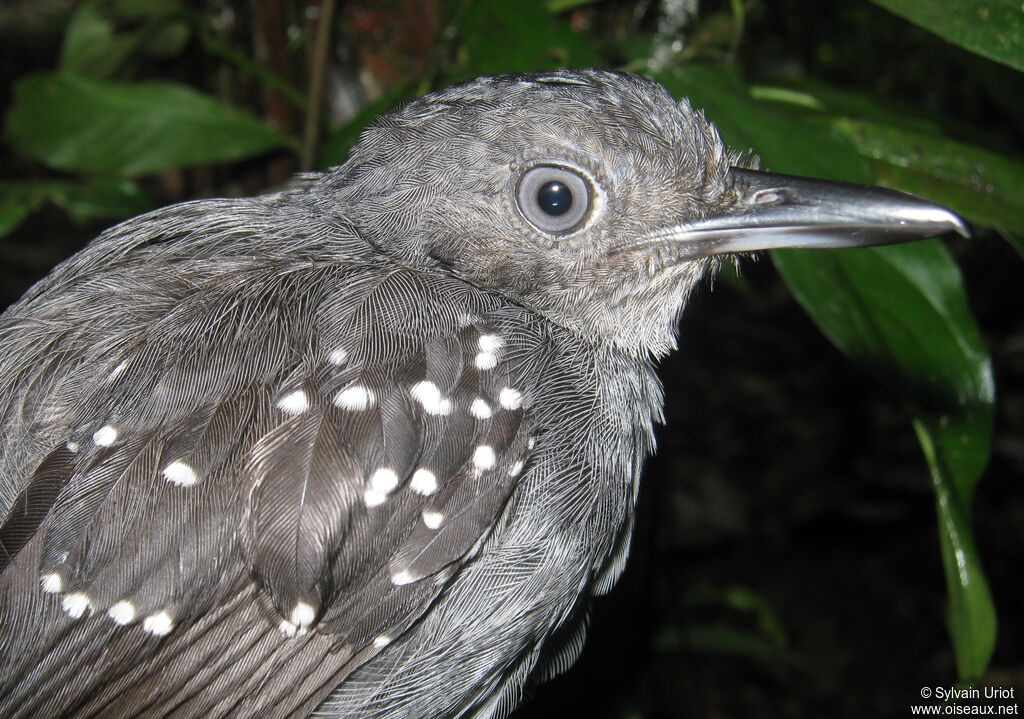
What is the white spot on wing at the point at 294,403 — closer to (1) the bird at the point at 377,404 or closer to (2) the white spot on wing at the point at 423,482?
(1) the bird at the point at 377,404

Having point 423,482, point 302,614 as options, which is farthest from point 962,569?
point 302,614

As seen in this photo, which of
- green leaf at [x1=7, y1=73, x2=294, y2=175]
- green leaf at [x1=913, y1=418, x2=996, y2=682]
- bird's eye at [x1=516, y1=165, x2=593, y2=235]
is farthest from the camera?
green leaf at [x1=7, y1=73, x2=294, y2=175]

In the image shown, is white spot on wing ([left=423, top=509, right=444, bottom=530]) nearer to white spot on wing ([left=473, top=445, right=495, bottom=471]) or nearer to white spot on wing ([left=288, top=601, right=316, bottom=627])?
white spot on wing ([left=473, top=445, right=495, bottom=471])

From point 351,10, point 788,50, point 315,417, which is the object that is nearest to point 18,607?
point 315,417

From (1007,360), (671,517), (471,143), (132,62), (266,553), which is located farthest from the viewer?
(1007,360)

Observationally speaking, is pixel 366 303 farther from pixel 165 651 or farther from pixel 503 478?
pixel 165 651

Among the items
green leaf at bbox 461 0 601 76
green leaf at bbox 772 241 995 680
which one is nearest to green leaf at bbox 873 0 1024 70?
green leaf at bbox 772 241 995 680
